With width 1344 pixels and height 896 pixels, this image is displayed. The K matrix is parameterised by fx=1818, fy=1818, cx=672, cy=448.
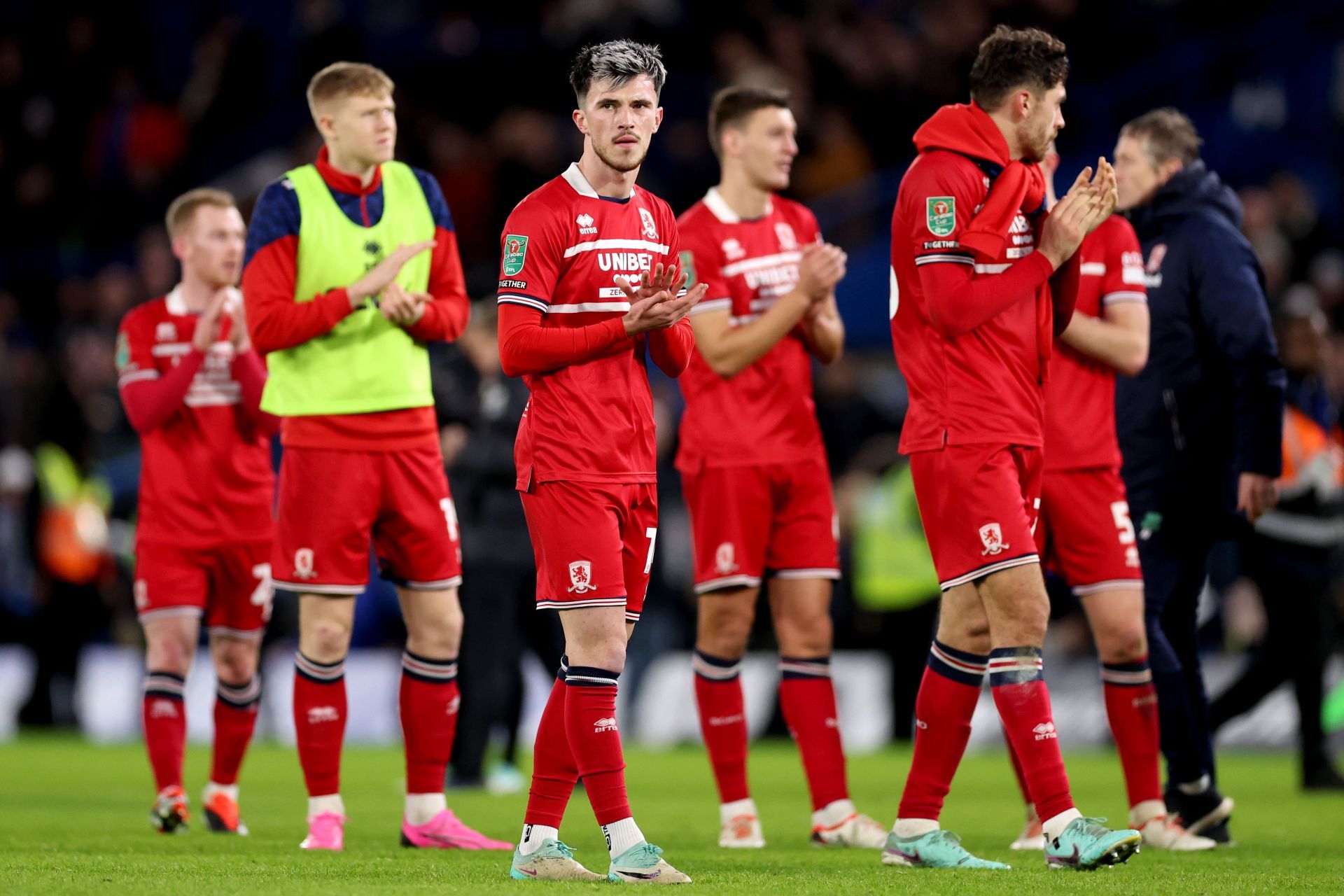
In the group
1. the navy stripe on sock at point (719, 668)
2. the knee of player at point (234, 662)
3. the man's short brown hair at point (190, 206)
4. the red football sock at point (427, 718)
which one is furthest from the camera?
the man's short brown hair at point (190, 206)

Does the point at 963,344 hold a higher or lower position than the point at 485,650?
higher

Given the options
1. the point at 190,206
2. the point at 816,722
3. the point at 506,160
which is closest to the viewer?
the point at 816,722

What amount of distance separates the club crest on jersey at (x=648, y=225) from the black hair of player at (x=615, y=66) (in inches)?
15.0

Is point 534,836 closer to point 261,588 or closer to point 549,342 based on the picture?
point 549,342

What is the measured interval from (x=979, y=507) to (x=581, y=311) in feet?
4.78

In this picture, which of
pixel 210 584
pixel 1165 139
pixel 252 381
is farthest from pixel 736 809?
pixel 1165 139

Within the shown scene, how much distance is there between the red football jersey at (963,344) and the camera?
6.06 meters

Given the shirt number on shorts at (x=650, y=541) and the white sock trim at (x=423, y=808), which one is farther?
→ the white sock trim at (x=423, y=808)

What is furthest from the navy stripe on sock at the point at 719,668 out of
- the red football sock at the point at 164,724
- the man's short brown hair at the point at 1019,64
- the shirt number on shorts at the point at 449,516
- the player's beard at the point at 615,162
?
the man's short brown hair at the point at 1019,64

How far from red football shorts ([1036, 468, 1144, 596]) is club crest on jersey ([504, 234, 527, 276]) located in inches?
95.4

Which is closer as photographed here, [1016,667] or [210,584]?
[1016,667]

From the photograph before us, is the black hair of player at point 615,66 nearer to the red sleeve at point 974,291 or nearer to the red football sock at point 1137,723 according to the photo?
the red sleeve at point 974,291

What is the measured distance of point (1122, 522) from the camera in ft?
23.0

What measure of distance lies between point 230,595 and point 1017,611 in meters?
3.74
